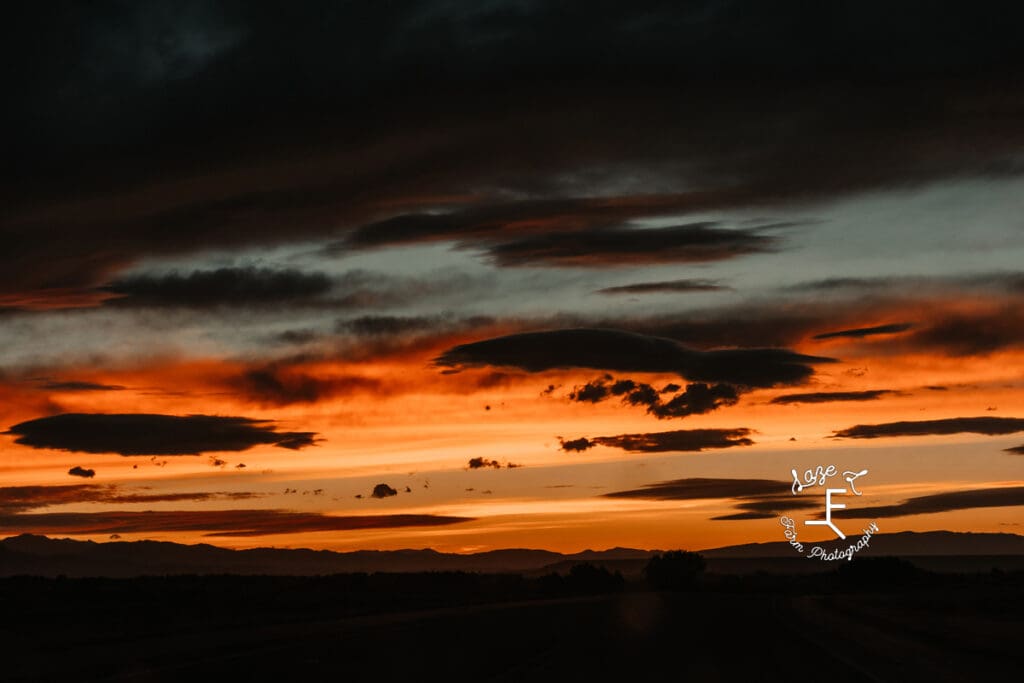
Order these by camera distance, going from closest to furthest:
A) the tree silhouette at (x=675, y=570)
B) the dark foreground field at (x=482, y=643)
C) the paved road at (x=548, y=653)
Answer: the paved road at (x=548, y=653), the dark foreground field at (x=482, y=643), the tree silhouette at (x=675, y=570)

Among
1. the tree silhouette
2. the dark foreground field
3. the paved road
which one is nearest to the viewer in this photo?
the paved road

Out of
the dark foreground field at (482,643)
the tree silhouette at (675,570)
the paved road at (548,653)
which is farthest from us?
the tree silhouette at (675,570)

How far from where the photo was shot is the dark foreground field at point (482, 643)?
28578mm

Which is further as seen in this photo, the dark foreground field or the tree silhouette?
the tree silhouette

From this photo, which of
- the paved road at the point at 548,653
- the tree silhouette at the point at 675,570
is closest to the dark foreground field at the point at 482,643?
the paved road at the point at 548,653

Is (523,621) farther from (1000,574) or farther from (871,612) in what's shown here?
(1000,574)

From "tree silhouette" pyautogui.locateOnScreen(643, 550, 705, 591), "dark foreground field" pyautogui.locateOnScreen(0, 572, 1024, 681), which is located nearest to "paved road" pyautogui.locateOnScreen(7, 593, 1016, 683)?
"dark foreground field" pyautogui.locateOnScreen(0, 572, 1024, 681)

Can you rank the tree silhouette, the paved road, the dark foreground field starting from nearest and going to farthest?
1. the paved road
2. the dark foreground field
3. the tree silhouette

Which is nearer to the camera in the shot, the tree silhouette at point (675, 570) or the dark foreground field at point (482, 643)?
the dark foreground field at point (482, 643)

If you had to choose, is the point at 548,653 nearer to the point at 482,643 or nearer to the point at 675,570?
the point at 482,643

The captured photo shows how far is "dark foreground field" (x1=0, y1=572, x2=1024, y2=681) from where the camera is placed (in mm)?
28578

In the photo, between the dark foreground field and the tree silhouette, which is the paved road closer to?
the dark foreground field

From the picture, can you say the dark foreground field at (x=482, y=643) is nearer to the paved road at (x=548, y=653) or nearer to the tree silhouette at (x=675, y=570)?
the paved road at (x=548, y=653)

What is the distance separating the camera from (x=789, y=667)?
96.0ft
